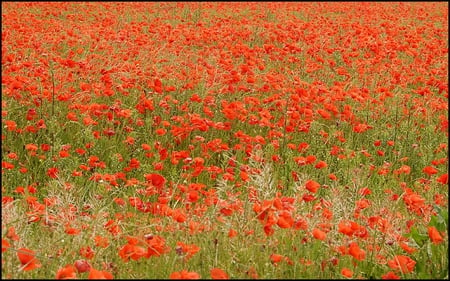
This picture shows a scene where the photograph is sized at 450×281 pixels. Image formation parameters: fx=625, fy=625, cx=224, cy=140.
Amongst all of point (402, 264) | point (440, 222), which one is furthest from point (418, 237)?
point (402, 264)

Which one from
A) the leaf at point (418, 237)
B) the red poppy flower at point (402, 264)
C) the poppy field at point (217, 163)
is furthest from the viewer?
the leaf at point (418, 237)

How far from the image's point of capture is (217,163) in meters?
4.66

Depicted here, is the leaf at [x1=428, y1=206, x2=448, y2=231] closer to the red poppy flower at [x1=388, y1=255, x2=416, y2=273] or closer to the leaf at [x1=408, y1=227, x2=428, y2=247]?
the leaf at [x1=408, y1=227, x2=428, y2=247]

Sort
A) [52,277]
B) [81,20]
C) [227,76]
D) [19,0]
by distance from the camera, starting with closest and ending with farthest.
Answer: [52,277] → [227,76] → [81,20] → [19,0]

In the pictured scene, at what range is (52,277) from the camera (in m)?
2.56

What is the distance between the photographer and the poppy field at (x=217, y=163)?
2.72 meters

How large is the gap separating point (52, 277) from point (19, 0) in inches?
480

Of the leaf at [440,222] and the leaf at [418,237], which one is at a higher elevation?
the leaf at [440,222]

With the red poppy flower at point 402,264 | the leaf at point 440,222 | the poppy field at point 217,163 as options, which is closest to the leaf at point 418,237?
the poppy field at point 217,163

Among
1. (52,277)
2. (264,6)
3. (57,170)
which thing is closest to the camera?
(52,277)

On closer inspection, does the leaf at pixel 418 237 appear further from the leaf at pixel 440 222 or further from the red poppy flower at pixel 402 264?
the red poppy flower at pixel 402 264

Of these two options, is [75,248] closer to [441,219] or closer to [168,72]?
[441,219]

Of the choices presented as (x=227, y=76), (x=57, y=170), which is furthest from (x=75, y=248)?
(x=227, y=76)

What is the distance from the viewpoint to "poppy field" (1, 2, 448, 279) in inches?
107
